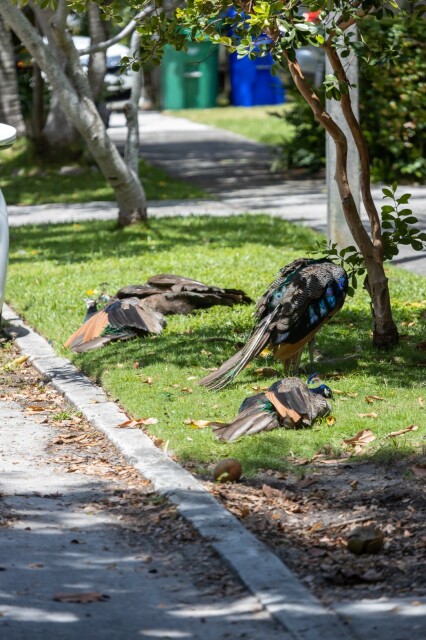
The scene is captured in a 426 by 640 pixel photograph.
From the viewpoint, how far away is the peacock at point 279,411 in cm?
622

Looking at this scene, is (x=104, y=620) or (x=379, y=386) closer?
(x=104, y=620)

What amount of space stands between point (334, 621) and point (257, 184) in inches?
575

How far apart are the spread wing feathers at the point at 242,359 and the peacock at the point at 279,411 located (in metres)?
0.46

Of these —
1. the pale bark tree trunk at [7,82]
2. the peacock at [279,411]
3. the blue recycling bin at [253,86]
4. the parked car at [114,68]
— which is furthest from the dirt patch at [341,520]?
the blue recycling bin at [253,86]

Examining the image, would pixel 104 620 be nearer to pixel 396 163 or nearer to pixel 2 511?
pixel 2 511

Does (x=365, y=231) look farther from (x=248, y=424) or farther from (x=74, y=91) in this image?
(x=74, y=91)

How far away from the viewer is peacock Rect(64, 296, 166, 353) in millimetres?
8414

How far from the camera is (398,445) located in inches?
232

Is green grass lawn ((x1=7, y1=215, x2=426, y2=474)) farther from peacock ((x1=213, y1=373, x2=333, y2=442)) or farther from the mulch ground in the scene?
the mulch ground

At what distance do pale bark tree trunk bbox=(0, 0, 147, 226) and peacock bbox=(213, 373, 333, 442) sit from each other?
242 inches

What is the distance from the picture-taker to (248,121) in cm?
2825

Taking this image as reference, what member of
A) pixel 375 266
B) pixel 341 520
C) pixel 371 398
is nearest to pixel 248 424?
pixel 371 398

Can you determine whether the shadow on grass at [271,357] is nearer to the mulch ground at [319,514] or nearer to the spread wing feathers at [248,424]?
the spread wing feathers at [248,424]

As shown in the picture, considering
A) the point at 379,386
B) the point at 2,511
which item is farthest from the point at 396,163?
the point at 2,511
